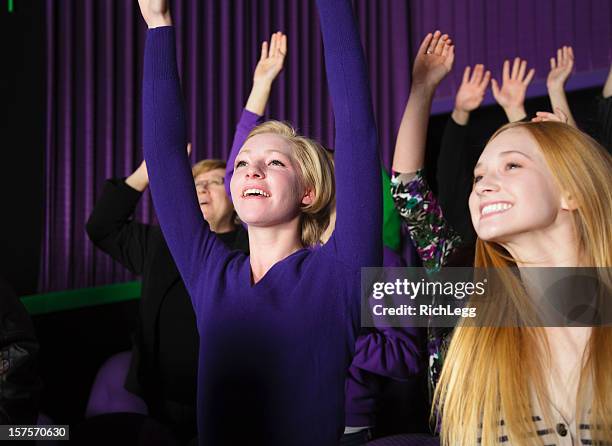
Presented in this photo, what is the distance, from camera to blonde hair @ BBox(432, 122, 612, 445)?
958mm

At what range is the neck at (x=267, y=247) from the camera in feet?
3.62

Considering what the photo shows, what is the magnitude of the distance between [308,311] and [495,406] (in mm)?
296

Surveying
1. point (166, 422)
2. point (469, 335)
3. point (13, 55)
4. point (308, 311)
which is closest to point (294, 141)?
point (308, 311)

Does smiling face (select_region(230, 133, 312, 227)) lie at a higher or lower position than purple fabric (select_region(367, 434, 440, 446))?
higher

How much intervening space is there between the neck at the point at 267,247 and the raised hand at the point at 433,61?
0.55 metres

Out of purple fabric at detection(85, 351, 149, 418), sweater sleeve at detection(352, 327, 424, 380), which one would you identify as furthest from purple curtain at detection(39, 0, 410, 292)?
sweater sleeve at detection(352, 327, 424, 380)

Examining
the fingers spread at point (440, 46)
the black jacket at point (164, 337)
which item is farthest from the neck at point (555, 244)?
the black jacket at point (164, 337)

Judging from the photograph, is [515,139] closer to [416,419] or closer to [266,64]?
[266,64]

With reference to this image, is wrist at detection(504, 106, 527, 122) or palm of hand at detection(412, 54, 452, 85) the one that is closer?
palm of hand at detection(412, 54, 452, 85)

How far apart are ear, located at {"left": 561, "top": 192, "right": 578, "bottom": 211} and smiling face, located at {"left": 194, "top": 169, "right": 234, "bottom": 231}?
118cm

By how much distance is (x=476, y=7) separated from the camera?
3.11 meters

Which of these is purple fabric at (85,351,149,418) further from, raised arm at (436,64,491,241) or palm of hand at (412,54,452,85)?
palm of hand at (412,54,452,85)

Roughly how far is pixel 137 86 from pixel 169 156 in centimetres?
187

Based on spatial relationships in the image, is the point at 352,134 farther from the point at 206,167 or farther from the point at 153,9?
the point at 206,167
